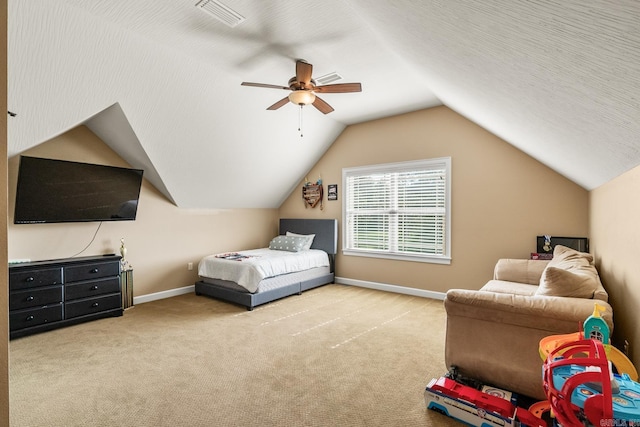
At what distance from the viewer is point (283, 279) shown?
15.7ft

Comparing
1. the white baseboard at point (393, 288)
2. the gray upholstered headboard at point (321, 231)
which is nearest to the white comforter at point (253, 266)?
the gray upholstered headboard at point (321, 231)

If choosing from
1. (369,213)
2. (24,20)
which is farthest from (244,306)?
(24,20)

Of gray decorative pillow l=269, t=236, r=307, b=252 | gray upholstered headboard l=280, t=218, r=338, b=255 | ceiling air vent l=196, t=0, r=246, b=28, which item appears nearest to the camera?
ceiling air vent l=196, t=0, r=246, b=28

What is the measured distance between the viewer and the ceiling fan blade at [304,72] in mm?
3019

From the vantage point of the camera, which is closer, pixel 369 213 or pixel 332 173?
pixel 369 213

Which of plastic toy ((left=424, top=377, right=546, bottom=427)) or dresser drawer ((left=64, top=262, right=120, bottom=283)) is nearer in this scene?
plastic toy ((left=424, top=377, right=546, bottom=427))

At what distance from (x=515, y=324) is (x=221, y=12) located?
3274 mm

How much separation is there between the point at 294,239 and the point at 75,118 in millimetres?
3620

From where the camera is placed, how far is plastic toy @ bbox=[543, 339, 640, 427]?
1098 millimetres

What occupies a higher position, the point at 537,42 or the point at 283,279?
the point at 537,42

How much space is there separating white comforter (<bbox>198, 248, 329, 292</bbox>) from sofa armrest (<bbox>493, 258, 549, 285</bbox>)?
2862mm

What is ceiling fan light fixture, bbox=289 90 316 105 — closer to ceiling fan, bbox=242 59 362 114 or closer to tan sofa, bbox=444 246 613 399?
ceiling fan, bbox=242 59 362 114

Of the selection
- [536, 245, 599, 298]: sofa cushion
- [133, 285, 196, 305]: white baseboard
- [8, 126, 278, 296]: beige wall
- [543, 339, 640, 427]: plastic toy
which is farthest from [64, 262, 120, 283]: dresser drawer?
[536, 245, 599, 298]: sofa cushion

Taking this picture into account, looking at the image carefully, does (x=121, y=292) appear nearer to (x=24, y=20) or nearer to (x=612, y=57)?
(x=24, y=20)
